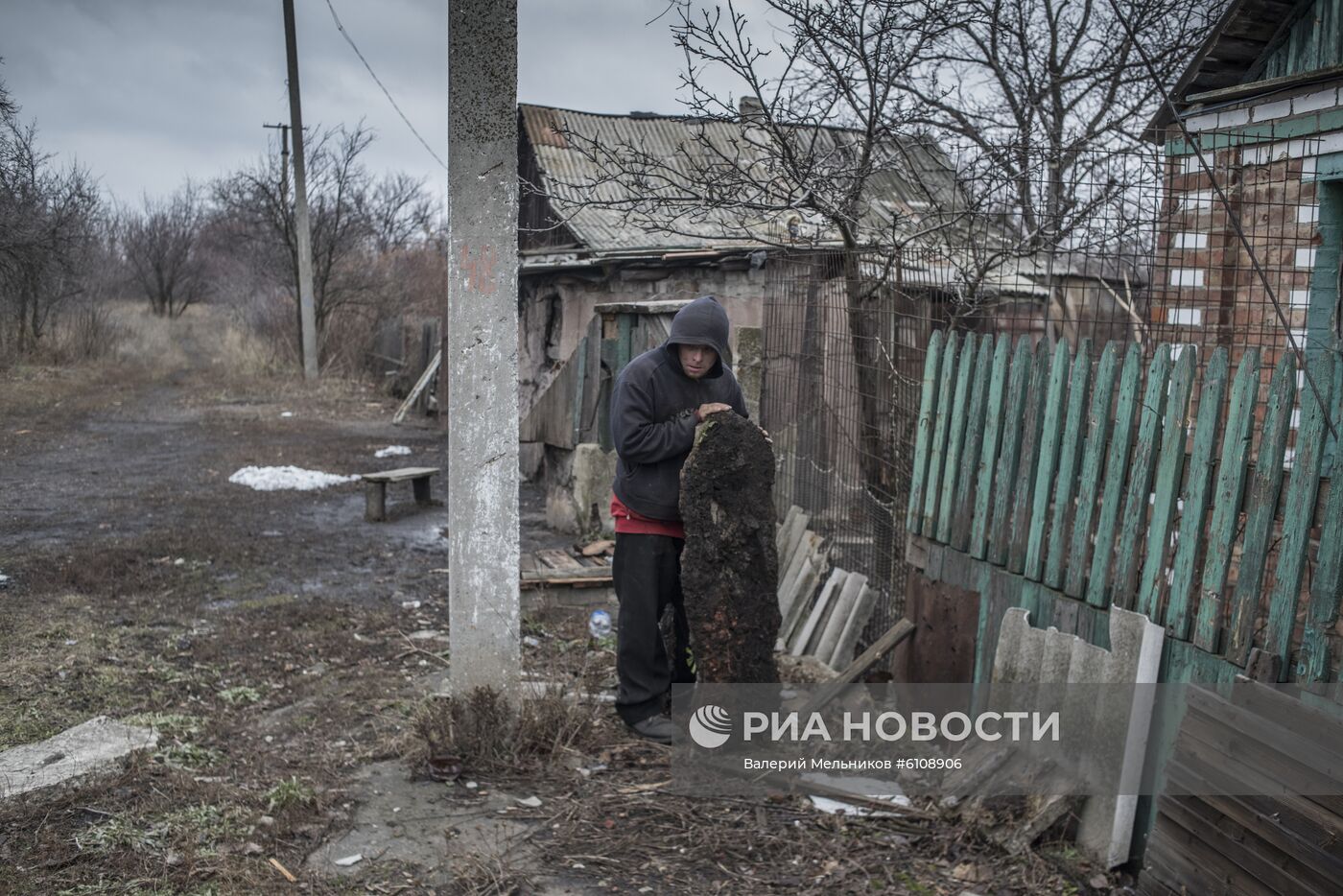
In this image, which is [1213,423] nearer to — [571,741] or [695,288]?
[571,741]

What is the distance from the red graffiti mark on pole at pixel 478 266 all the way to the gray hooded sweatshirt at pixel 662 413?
0.71m


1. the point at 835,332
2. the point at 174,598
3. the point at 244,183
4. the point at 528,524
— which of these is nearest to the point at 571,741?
the point at 835,332

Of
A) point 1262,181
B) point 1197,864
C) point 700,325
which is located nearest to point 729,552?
point 700,325

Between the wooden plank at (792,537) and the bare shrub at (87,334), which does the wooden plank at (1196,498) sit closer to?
the wooden plank at (792,537)

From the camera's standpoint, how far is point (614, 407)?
4.43 metres

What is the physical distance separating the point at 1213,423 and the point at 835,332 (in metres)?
3.18

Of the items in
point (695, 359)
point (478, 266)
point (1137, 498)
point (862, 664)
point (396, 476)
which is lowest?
point (396, 476)

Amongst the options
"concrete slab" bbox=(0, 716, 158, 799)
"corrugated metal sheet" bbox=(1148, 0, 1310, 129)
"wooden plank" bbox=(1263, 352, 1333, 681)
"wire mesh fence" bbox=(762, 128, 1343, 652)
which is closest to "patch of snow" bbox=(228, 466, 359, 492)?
"wire mesh fence" bbox=(762, 128, 1343, 652)

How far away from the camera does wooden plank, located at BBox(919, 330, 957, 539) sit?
4.81 metres

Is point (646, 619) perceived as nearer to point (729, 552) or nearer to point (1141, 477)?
point (729, 552)

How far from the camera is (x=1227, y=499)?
319 centimetres

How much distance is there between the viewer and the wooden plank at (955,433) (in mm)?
4660

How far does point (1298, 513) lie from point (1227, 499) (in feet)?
0.82

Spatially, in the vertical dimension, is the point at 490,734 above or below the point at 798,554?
below
